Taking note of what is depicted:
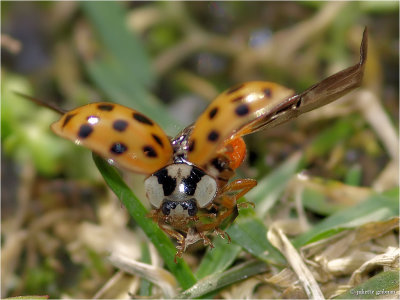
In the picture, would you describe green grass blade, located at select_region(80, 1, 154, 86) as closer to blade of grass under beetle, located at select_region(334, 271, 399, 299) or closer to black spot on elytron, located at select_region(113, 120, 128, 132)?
black spot on elytron, located at select_region(113, 120, 128, 132)

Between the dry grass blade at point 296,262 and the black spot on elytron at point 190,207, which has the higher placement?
the black spot on elytron at point 190,207

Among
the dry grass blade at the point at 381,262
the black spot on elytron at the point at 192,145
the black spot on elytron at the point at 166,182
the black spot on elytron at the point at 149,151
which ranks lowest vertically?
the dry grass blade at the point at 381,262

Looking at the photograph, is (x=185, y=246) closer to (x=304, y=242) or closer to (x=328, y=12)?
(x=304, y=242)

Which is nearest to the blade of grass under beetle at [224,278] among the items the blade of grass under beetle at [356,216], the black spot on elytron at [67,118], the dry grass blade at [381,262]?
the blade of grass under beetle at [356,216]

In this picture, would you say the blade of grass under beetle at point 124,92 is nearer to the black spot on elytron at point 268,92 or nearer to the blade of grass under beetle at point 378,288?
the black spot on elytron at point 268,92

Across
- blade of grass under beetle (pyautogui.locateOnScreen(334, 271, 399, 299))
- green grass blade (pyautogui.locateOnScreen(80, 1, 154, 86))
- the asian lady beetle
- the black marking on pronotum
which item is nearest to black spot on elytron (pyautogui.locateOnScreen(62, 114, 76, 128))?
the asian lady beetle

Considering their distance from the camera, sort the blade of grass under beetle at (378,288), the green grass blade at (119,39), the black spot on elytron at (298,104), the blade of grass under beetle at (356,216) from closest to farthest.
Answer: the black spot on elytron at (298,104) < the blade of grass under beetle at (378,288) < the blade of grass under beetle at (356,216) < the green grass blade at (119,39)

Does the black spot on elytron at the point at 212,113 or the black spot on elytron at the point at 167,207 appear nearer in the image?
the black spot on elytron at the point at 212,113

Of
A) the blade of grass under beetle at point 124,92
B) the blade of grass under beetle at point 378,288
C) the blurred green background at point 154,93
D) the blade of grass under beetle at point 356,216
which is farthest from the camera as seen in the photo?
the blade of grass under beetle at point 124,92

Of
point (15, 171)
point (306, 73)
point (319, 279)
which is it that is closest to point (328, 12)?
point (306, 73)
